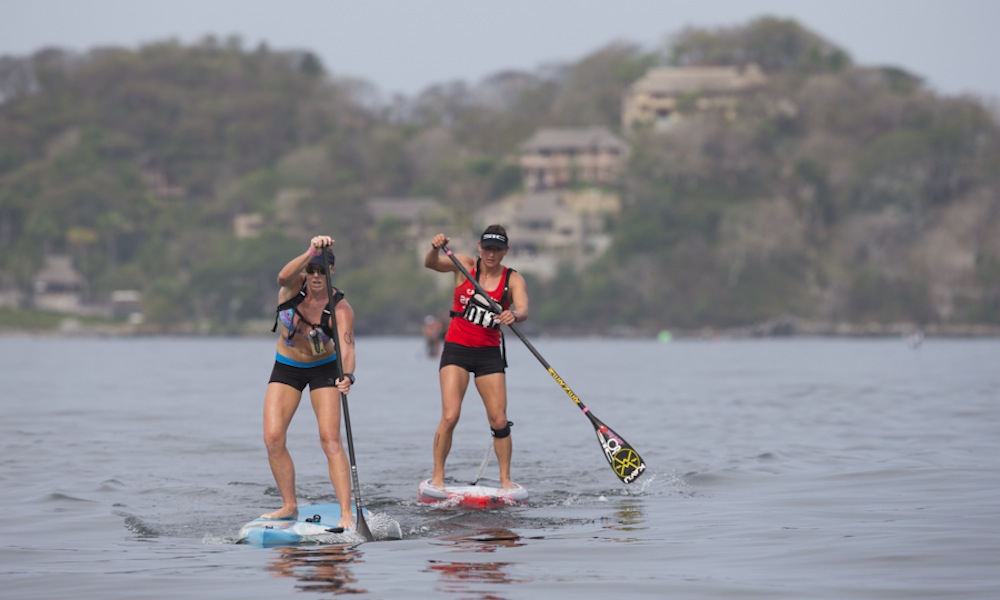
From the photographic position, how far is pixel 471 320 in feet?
48.1

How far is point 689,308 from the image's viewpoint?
4889 inches

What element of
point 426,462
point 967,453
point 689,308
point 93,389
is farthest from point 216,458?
point 689,308

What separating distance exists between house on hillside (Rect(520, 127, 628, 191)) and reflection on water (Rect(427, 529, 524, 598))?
131 metres

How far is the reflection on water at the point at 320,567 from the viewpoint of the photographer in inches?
425

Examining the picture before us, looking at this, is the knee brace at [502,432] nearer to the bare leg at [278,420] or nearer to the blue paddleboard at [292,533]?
the blue paddleboard at [292,533]

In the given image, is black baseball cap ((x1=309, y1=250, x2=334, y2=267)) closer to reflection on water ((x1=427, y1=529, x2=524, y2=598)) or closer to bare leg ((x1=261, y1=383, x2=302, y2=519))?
bare leg ((x1=261, y1=383, x2=302, y2=519))

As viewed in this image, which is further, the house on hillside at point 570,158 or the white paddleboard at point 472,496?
the house on hillside at point 570,158

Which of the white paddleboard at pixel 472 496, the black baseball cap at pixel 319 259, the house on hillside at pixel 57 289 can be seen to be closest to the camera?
the black baseball cap at pixel 319 259

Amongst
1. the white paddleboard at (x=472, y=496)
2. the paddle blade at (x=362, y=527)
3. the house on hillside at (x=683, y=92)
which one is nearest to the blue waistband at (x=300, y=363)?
the paddle blade at (x=362, y=527)

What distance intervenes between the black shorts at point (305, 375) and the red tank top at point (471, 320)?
2.18 meters

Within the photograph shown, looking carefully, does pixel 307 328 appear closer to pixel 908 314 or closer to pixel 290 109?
pixel 908 314

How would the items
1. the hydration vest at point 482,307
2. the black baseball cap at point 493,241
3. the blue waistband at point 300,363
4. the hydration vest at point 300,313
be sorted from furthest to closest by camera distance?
the hydration vest at point 482,307, the black baseball cap at point 493,241, the blue waistband at point 300,363, the hydration vest at point 300,313

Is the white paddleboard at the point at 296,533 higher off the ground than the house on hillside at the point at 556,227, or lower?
lower

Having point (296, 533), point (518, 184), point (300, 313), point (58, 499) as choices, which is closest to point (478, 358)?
point (300, 313)
